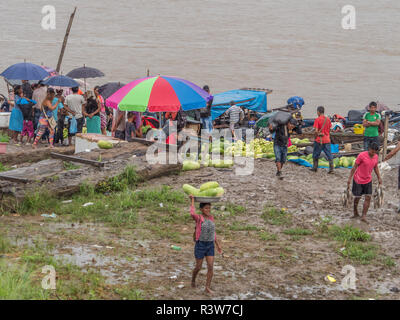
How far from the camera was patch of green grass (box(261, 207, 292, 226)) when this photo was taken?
8969 mm

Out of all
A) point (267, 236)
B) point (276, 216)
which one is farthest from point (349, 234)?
point (276, 216)

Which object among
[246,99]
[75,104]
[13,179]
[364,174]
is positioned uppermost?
[75,104]

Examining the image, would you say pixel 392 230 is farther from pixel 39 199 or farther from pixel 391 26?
pixel 391 26

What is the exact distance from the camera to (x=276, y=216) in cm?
923

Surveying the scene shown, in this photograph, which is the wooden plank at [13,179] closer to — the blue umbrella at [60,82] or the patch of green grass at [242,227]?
the patch of green grass at [242,227]

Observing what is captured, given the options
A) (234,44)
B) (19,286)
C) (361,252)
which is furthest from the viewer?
(234,44)

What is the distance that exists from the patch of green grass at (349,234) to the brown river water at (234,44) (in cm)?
1970

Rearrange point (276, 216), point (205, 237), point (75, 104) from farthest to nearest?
point (75, 104)
point (276, 216)
point (205, 237)

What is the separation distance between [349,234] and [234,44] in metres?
32.7

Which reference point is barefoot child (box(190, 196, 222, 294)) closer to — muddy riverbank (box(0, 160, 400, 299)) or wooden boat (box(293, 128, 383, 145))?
muddy riverbank (box(0, 160, 400, 299))

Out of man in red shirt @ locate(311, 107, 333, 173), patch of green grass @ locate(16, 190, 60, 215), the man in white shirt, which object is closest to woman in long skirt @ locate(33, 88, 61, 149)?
the man in white shirt

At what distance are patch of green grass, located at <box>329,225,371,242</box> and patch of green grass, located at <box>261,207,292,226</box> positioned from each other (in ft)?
2.58

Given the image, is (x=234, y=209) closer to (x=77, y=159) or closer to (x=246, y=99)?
(x=77, y=159)
